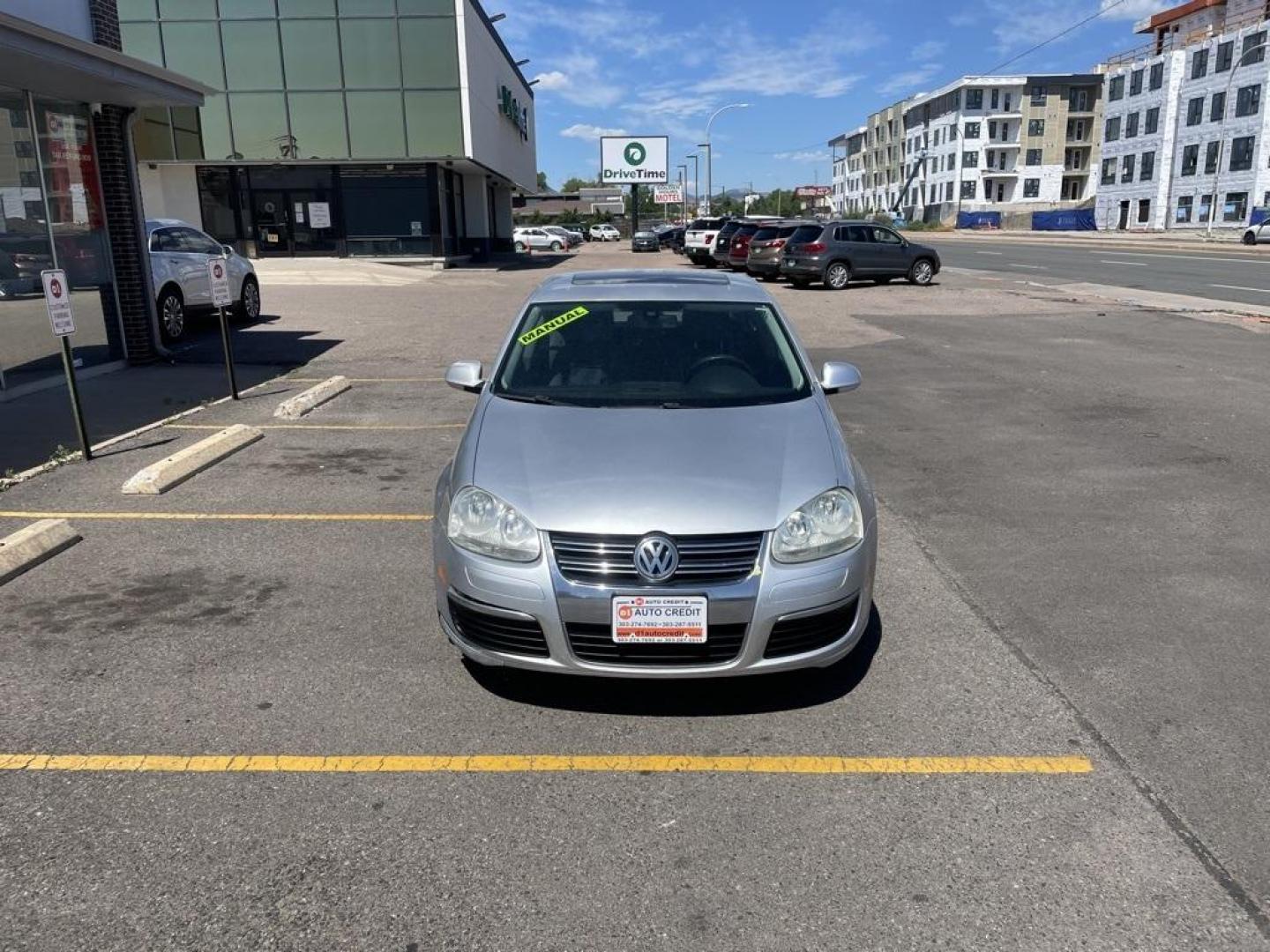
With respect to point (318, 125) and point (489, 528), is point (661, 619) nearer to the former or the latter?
point (489, 528)

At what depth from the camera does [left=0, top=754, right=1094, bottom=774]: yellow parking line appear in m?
3.42

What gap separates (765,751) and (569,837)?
863 mm

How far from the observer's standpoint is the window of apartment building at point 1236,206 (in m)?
62.8

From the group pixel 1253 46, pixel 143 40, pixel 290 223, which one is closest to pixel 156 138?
pixel 143 40

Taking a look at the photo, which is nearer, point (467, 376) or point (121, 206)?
point (467, 376)

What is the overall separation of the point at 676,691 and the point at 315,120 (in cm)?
3261

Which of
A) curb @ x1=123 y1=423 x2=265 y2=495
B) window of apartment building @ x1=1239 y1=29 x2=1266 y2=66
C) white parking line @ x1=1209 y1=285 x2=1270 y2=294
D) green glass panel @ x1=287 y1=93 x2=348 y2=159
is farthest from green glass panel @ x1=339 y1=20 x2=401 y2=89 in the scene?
window of apartment building @ x1=1239 y1=29 x2=1266 y2=66

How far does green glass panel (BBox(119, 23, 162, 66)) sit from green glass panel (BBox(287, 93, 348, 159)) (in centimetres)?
437

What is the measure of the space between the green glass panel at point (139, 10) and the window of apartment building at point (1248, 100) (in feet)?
208

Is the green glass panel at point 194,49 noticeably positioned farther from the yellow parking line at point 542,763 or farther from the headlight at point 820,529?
the headlight at point 820,529

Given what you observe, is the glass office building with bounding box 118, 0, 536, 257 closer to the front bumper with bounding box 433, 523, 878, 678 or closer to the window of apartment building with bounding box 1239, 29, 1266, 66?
the front bumper with bounding box 433, 523, 878, 678

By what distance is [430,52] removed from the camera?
3141 centimetres

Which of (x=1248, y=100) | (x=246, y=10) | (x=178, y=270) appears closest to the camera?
(x=178, y=270)

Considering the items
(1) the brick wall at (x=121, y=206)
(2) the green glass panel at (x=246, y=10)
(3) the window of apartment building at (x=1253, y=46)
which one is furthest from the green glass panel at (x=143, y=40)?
(3) the window of apartment building at (x=1253, y=46)
